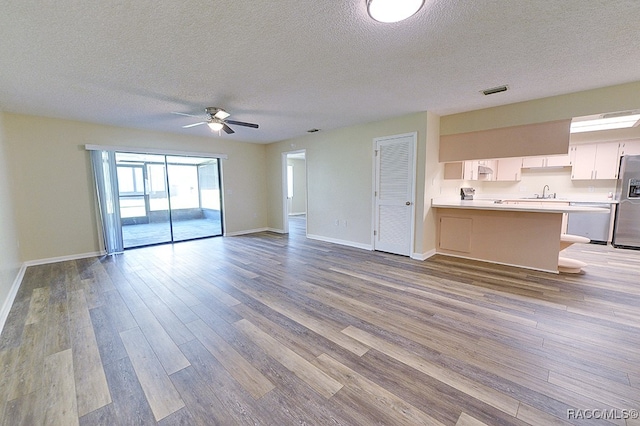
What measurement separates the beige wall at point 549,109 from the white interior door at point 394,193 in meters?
0.81

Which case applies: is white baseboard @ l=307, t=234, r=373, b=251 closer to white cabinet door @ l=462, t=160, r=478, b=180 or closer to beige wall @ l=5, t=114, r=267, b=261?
white cabinet door @ l=462, t=160, r=478, b=180

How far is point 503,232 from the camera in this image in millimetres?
3932

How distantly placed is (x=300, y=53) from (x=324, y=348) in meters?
2.45

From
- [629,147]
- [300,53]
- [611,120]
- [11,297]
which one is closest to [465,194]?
[611,120]

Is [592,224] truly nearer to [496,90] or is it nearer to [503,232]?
[503,232]

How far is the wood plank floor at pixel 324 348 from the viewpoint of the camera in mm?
1455

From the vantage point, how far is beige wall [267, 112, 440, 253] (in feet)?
13.8

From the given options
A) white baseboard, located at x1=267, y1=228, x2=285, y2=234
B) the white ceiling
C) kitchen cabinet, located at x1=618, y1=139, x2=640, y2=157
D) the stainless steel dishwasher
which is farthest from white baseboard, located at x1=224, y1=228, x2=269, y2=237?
kitchen cabinet, located at x1=618, y1=139, x2=640, y2=157

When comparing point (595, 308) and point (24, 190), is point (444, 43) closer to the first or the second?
point (595, 308)

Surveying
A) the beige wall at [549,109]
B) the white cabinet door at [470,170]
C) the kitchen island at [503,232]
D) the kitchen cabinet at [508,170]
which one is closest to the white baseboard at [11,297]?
the kitchen island at [503,232]

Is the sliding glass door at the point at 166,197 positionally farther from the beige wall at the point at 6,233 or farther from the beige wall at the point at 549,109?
the beige wall at the point at 549,109

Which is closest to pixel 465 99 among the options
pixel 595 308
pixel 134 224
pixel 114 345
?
pixel 595 308

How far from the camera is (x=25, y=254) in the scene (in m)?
4.06

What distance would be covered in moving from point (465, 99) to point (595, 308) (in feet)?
9.06
